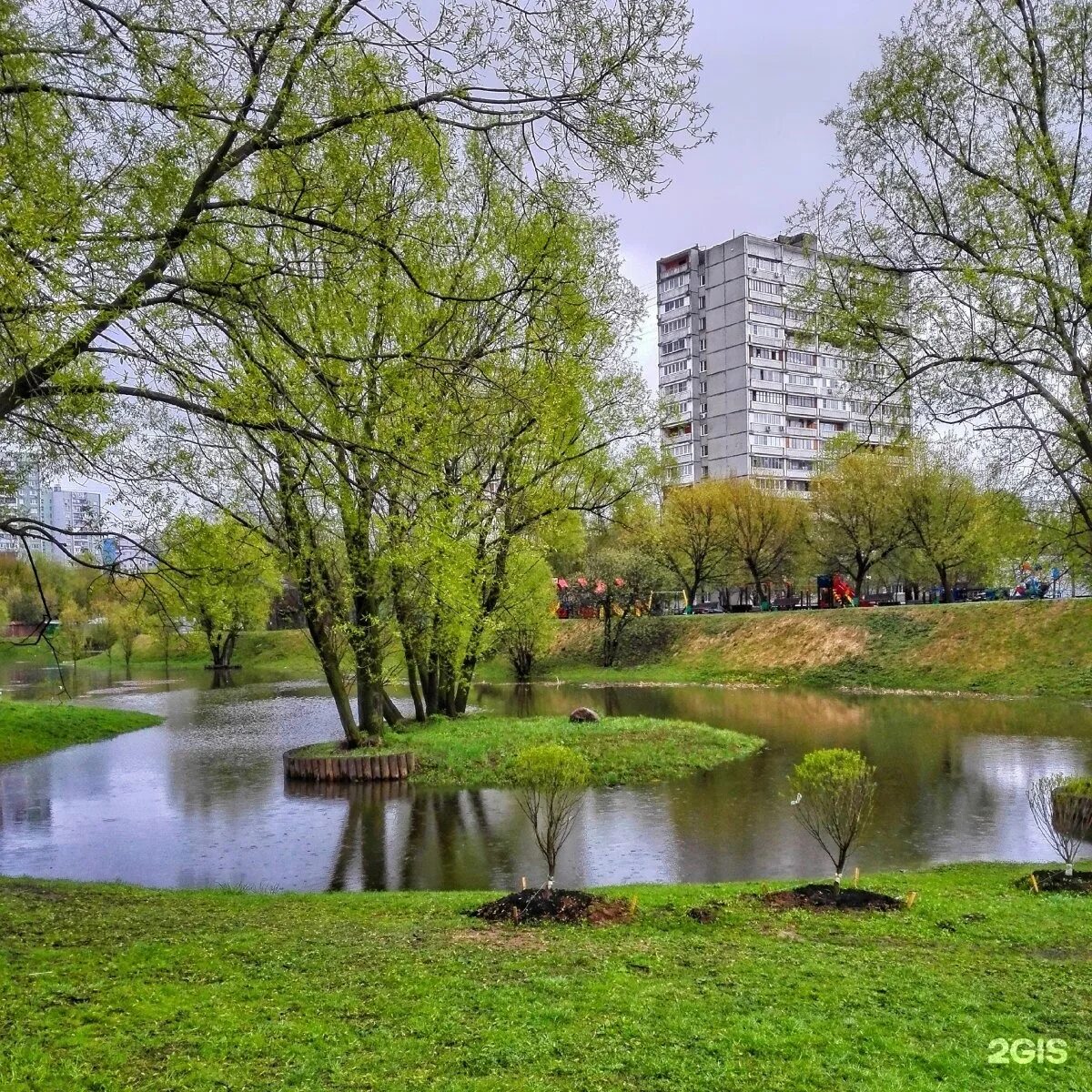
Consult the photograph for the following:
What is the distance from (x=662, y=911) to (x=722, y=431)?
82.6m

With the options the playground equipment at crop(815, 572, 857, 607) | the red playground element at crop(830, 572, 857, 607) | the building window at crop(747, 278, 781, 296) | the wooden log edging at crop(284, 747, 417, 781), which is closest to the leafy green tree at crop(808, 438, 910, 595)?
the red playground element at crop(830, 572, 857, 607)

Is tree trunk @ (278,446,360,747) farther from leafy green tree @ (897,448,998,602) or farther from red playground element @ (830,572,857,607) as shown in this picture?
red playground element @ (830,572,857,607)

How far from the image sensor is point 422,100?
7.79m

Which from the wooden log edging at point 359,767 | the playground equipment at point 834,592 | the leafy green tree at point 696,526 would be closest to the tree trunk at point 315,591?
the wooden log edging at point 359,767

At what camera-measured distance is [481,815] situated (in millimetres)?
16484

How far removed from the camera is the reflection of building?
411 inches

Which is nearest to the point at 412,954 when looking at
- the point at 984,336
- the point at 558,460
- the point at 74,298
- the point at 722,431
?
the point at 74,298

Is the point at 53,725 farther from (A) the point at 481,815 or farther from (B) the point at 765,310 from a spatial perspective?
(B) the point at 765,310

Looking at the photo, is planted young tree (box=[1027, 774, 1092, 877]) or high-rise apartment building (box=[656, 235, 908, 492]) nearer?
planted young tree (box=[1027, 774, 1092, 877])

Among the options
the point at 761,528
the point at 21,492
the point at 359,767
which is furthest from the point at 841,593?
Answer: the point at 21,492

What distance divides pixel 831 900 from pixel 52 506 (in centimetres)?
1047

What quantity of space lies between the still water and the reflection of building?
5.16 metres

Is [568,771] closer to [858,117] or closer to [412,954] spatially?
[412,954]

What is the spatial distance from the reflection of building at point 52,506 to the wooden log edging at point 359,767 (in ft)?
32.6
